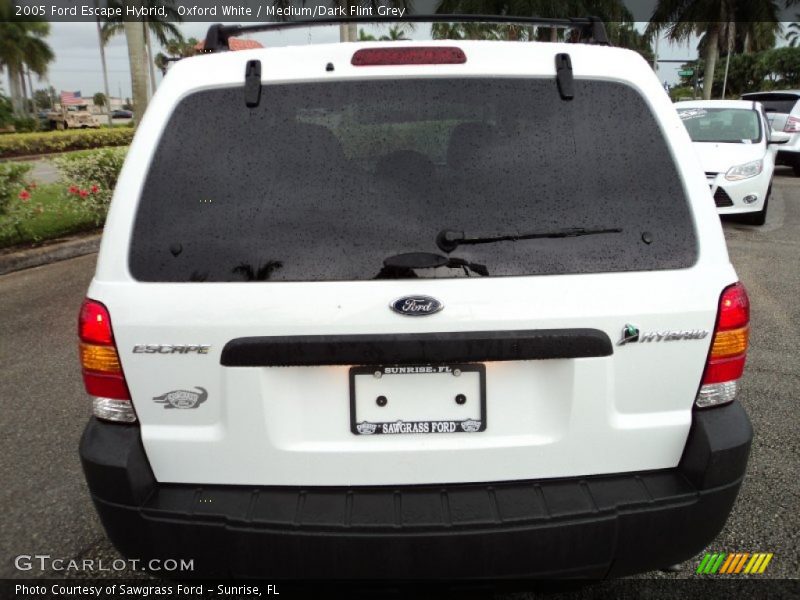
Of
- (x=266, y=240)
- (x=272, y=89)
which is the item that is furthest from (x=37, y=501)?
(x=272, y=89)

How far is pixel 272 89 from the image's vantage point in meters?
1.85

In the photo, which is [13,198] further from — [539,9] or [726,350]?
[539,9]

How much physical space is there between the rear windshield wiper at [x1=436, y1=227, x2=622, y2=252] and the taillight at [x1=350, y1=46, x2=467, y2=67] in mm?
511

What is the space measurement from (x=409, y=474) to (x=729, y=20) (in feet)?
126

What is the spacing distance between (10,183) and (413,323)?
780 cm

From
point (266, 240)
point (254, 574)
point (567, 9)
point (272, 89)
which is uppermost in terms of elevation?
point (567, 9)

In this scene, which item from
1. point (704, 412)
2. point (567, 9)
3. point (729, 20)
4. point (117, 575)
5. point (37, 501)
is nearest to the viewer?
point (704, 412)

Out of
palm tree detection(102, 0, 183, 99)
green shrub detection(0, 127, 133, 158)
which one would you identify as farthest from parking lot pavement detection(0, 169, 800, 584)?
palm tree detection(102, 0, 183, 99)

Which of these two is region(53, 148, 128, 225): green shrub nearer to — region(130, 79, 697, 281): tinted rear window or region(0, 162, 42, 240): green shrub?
region(0, 162, 42, 240): green shrub

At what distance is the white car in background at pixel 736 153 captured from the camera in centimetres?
904

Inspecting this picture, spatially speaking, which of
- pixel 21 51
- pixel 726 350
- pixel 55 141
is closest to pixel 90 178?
pixel 726 350

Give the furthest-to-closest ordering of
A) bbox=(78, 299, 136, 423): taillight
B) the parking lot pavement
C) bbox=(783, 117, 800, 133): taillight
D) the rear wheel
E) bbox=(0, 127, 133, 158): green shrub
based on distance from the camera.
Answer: bbox=(0, 127, 133, 158): green shrub < bbox=(783, 117, 800, 133): taillight < the rear wheel < the parking lot pavement < bbox=(78, 299, 136, 423): taillight

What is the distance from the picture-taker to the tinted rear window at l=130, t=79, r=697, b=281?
177 cm

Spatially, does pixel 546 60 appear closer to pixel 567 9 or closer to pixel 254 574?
pixel 254 574
